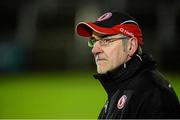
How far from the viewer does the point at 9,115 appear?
10.5 m

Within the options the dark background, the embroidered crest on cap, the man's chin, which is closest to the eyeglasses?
the man's chin

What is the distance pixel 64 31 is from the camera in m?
17.7

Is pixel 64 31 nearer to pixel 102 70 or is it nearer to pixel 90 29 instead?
pixel 90 29

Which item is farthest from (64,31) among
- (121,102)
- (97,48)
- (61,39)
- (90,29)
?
(121,102)

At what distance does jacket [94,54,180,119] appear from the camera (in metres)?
3.45

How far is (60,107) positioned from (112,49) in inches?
306

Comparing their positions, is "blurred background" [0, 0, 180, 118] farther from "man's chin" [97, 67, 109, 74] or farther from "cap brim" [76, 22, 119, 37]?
"man's chin" [97, 67, 109, 74]

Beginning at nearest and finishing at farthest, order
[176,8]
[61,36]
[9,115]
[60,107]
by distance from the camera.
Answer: [9,115] < [60,107] < [176,8] < [61,36]

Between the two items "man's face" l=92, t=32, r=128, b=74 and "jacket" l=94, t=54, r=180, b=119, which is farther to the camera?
"man's face" l=92, t=32, r=128, b=74

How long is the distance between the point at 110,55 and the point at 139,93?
0.40 meters

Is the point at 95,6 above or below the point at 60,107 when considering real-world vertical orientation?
above

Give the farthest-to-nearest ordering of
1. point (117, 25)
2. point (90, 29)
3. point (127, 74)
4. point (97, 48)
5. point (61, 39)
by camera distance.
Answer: point (61, 39) → point (90, 29) → point (97, 48) → point (117, 25) → point (127, 74)

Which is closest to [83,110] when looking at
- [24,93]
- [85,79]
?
[24,93]

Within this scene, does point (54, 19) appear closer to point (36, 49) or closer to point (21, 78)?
point (36, 49)
